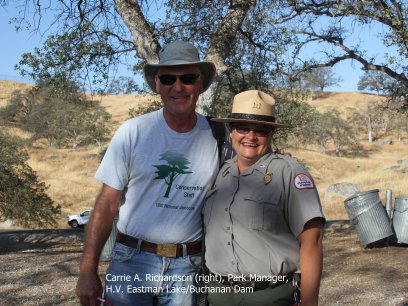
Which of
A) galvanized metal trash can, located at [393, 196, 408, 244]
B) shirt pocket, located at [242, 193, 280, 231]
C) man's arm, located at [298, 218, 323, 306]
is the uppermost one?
shirt pocket, located at [242, 193, 280, 231]

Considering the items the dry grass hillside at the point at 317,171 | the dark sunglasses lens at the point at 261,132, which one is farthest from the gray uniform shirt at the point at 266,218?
the dry grass hillside at the point at 317,171

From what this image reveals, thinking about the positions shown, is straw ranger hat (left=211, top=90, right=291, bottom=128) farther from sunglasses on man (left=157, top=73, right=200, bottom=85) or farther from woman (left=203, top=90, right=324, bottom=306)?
sunglasses on man (left=157, top=73, right=200, bottom=85)

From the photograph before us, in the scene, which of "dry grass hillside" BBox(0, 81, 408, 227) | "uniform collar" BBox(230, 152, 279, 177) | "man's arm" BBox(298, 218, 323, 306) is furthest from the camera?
"dry grass hillside" BBox(0, 81, 408, 227)

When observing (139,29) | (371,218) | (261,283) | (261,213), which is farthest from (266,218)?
(371,218)

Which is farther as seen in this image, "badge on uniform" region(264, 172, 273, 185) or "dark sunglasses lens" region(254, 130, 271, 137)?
"dark sunglasses lens" region(254, 130, 271, 137)

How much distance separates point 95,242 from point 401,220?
8.84 meters

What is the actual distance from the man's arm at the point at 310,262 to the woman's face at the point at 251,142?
0.44m

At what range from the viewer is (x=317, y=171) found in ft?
147

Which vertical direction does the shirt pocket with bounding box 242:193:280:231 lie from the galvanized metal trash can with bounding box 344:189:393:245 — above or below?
above

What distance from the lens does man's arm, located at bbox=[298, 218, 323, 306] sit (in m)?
2.54

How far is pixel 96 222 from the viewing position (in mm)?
2887

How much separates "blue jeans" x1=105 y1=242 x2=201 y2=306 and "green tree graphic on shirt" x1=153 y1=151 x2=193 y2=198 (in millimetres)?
366

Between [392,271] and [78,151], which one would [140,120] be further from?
[78,151]

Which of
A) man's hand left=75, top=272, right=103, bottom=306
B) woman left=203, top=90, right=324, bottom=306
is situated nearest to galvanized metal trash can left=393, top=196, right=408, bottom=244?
woman left=203, top=90, right=324, bottom=306
